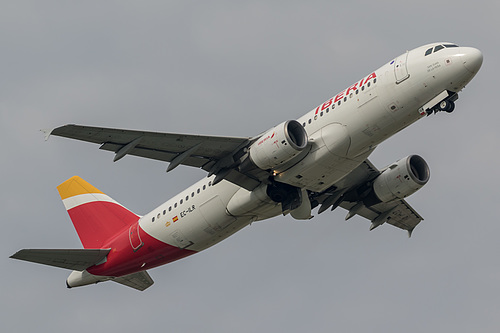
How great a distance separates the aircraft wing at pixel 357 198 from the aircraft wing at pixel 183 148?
590 cm

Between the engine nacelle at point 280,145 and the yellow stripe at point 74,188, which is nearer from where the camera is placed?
the engine nacelle at point 280,145

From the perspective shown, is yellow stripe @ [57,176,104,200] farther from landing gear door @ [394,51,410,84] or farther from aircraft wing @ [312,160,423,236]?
landing gear door @ [394,51,410,84]

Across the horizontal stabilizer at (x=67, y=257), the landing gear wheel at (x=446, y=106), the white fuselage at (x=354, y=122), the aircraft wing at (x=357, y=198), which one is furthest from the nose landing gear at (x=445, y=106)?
the horizontal stabilizer at (x=67, y=257)

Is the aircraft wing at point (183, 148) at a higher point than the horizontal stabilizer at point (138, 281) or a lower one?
higher

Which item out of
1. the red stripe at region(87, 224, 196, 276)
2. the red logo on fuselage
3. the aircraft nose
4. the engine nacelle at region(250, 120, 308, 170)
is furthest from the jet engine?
the red stripe at region(87, 224, 196, 276)

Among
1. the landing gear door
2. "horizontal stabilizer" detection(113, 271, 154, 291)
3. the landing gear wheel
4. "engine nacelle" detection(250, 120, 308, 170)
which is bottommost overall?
"horizontal stabilizer" detection(113, 271, 154, 291)

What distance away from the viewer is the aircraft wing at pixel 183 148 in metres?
39.7

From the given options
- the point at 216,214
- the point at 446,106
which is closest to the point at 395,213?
the point at 216,214

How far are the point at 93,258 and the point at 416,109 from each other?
62.6 feet

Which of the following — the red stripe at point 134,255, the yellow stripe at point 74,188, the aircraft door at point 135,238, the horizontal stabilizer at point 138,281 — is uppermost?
the yellow stripe at point 74,188

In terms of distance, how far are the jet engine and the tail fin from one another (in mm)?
13443

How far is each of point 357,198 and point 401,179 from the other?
8.88ft

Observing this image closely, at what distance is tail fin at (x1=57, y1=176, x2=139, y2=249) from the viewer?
49.3 meters

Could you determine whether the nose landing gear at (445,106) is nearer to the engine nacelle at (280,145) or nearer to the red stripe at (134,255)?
the engine nacelle at (280,145)
